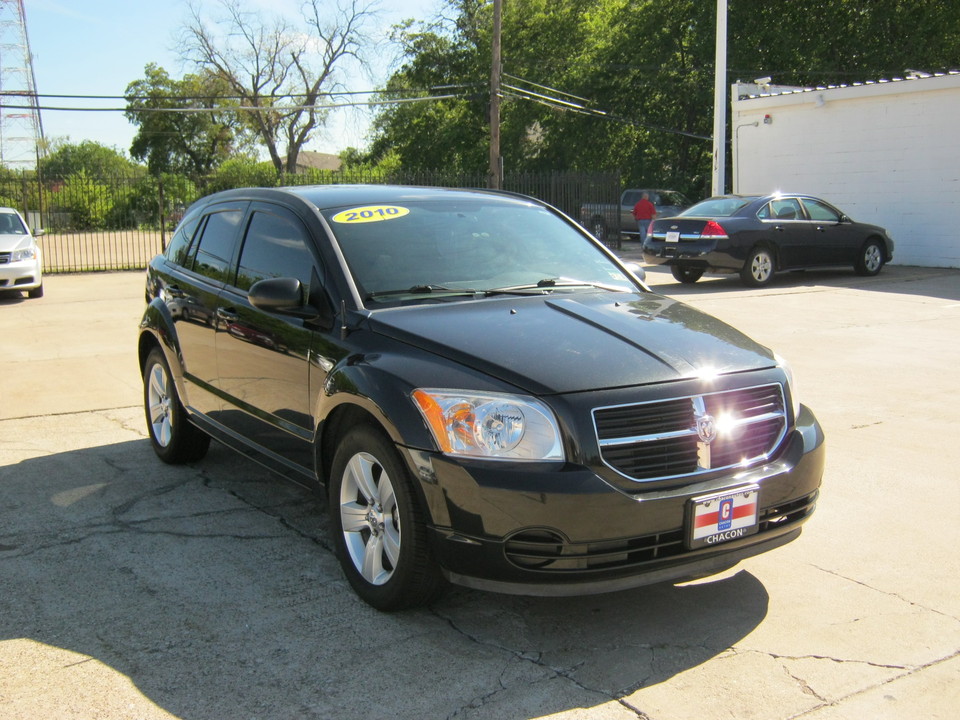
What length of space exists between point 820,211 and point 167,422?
13984 mm

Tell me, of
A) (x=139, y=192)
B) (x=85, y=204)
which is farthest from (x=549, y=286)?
(x=85, y=204)

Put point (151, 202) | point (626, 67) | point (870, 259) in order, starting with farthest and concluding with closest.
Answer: point (626, 67)
point (151, 202)
point (870, 259)

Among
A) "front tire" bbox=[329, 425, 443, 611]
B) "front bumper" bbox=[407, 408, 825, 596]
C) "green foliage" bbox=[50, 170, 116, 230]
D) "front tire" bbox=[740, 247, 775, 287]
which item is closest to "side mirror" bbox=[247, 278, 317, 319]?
"front tire" bbox=[329, 425, 443, 611]

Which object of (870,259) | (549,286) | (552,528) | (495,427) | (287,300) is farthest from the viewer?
(870,259)

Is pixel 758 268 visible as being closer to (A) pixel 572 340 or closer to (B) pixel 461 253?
(B) pixel 461 253

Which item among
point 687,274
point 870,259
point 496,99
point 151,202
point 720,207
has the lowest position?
point 687,274

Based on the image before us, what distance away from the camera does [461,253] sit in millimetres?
4750

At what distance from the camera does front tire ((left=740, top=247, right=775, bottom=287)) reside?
53.6ft

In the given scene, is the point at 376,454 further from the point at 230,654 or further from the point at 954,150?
the point at 954,150

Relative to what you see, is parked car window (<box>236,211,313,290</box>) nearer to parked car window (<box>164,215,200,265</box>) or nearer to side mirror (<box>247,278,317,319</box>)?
side mirror (<box>247,278,317,319</box>)

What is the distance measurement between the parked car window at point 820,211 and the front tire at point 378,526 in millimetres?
14791

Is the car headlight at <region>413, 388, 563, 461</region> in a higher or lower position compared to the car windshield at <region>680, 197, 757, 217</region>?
lower

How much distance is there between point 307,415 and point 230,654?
1166mm

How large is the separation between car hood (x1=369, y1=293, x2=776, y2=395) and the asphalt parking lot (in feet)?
3.20
